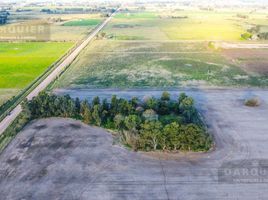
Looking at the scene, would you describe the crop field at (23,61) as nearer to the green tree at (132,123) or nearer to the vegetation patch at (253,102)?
the green tree at (132,123)

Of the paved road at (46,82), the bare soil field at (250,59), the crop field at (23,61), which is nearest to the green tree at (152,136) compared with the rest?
the paved road at (46,82)

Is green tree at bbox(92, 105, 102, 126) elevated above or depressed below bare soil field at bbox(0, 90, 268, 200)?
above

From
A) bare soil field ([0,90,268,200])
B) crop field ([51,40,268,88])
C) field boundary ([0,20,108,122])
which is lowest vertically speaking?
bare soil field ([0,90,268,200])

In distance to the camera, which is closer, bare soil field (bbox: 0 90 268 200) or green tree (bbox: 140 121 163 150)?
bare soil field (bbox: 0 90 268 200)

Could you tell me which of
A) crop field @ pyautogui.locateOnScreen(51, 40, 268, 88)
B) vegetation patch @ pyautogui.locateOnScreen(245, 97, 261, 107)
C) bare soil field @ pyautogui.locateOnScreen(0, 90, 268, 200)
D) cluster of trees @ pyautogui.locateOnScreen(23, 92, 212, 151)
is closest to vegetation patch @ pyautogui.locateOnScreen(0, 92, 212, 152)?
cluster of trees @ pyautogui.locateOnScreen(23, 92, 212, 151)

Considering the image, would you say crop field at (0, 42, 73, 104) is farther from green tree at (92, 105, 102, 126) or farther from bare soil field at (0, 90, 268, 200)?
bare soil field at (0, 90, 268, 200)

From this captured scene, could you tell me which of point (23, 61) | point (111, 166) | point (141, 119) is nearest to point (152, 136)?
point (141, 119)

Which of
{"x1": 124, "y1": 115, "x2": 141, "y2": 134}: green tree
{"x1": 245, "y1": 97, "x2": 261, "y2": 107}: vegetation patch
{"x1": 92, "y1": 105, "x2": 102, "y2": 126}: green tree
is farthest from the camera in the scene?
{"x1": 245, "y1": 97, "x2": 261, "y2": 107}: vegetation patch
